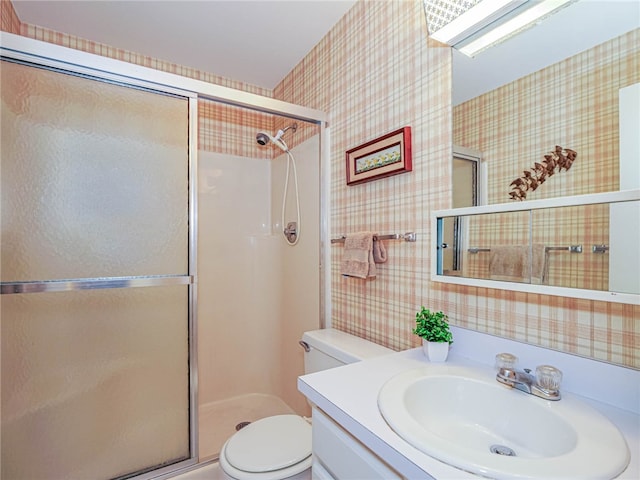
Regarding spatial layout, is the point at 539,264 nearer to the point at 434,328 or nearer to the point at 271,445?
the point at 434,328

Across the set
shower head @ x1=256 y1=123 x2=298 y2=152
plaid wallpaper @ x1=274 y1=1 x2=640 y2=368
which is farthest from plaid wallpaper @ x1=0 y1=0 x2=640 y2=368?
shower head @ x1=256 y1=123 x2=298 y2=152

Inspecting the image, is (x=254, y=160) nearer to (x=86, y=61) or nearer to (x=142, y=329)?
(x=86, y=61)

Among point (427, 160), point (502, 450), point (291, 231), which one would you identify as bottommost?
point (502, 450)

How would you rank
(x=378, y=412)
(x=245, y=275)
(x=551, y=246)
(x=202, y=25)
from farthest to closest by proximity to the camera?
(x=245, y=275)
(x=202, y=25)
(x=551, y=246)
(x=378, y=412)

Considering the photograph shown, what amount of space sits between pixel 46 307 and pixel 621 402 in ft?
6.00

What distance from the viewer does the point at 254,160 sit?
2.52m

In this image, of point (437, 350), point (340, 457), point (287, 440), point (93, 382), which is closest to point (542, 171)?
point (437, 350)

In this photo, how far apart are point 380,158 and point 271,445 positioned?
4.11ft

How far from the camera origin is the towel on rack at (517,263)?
33.8 inches

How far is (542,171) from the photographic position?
0.88m

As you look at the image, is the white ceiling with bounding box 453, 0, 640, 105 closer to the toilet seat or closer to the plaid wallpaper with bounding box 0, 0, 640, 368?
the plaid wallpaper with bounding box 0, 0, 640, 368

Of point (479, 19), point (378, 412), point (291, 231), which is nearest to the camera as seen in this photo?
point (378, 412)

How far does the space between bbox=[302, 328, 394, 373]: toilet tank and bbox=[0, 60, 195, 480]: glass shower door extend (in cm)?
58

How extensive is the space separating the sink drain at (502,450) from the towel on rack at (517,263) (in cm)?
41
